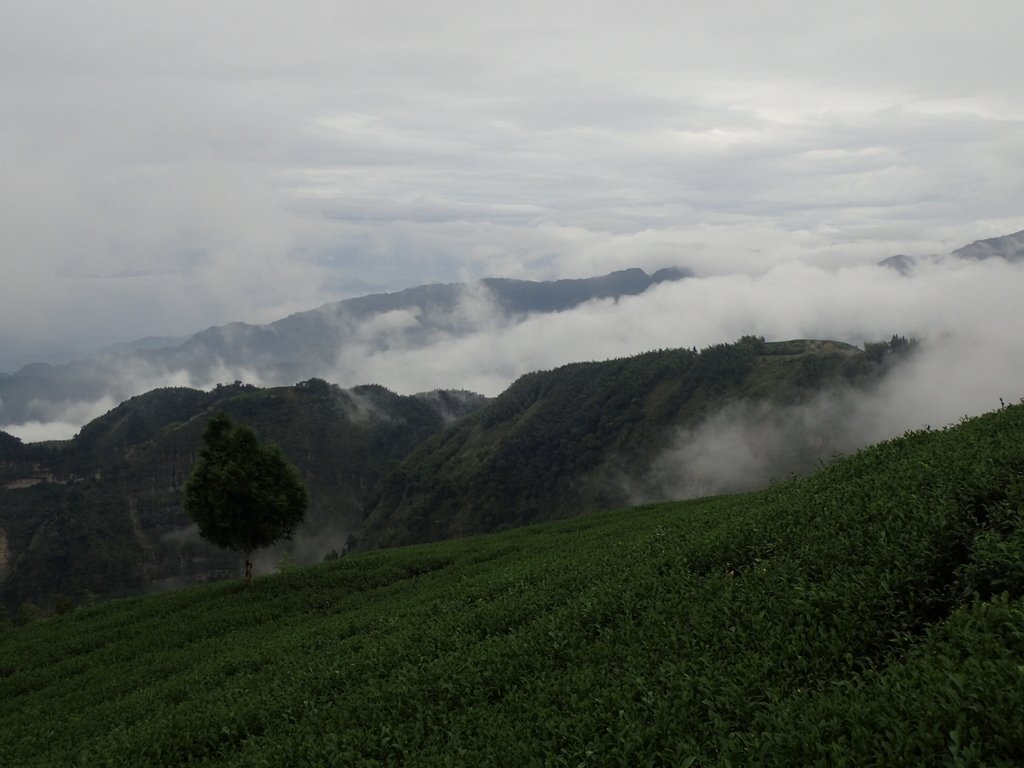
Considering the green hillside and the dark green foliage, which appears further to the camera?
the dark green foliage

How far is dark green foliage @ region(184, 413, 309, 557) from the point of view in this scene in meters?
37.6

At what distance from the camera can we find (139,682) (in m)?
23.2

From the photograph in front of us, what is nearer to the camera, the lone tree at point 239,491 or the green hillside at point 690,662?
the green hillside at point 690,662

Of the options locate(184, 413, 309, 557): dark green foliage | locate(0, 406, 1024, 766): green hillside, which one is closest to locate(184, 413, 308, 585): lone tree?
locate(184, 413, 309, 557): dark green foliage

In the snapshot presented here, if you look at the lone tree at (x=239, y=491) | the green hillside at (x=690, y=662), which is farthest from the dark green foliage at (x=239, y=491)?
the green hillside at (x=690, y=662)

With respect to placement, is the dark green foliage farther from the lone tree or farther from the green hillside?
the green hillside

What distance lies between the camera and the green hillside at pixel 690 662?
855cm

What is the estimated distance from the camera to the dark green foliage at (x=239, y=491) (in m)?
37.6

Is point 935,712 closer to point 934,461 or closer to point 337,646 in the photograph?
point 934,461

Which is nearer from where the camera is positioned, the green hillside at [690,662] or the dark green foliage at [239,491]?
the green hillside at [690,662]

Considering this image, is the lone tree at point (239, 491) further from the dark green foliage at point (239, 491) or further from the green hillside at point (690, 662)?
the green hillside at point (690, 662)

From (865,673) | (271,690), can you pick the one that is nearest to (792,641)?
(865,673)

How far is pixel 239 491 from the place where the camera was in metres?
37.5

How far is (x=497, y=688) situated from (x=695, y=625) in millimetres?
→ 3982
